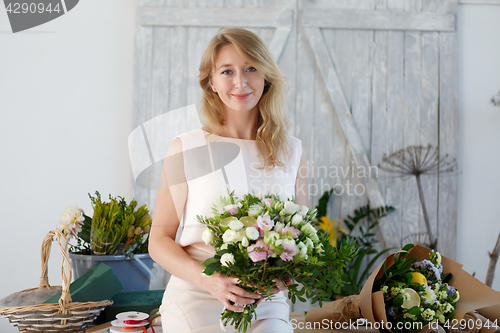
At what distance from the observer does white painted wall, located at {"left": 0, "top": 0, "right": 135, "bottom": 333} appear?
3494mm

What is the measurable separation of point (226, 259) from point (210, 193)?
464 millimetres

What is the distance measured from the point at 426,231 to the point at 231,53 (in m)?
2.60

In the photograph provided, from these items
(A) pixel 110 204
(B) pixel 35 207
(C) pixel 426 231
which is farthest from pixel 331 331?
(B) pixel 35 207

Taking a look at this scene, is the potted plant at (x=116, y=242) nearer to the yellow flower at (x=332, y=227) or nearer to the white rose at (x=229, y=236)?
the white rose at (x=229, y=236)

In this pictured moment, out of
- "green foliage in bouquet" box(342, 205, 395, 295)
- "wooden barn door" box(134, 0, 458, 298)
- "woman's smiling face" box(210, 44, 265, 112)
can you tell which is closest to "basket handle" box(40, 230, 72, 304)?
"woman's smiling face" box(210, 44, 265, 112)

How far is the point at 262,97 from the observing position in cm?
186

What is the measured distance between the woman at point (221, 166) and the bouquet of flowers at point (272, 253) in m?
0.20

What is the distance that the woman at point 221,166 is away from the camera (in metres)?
1.46

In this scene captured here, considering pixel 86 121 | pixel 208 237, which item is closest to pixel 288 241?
pixel 208 237

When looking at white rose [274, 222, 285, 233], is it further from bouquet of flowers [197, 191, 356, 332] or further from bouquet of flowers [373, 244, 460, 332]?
bouquet of flowers [373, 244, 460, 332]

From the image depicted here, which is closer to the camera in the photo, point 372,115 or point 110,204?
point 110,204

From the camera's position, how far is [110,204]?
6.64 feet

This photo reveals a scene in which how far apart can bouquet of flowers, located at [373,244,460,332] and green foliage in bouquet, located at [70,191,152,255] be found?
119 centimetres

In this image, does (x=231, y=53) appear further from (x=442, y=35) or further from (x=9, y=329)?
(x=9, y=329)
